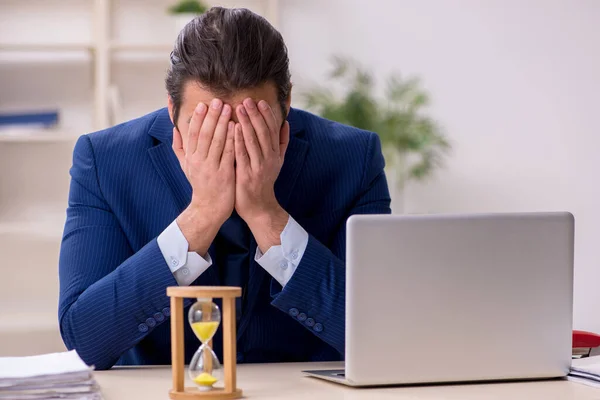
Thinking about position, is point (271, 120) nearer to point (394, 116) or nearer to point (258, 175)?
point (258, 175)

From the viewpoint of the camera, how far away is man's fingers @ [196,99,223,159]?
1.56m

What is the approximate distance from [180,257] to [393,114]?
2500 millimetres

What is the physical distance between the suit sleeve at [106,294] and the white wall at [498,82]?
2505mm

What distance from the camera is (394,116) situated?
3895 mm

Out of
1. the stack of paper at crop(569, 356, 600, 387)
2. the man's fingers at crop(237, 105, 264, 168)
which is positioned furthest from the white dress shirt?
the stack of paper at crop(569, 356, 600, 387)

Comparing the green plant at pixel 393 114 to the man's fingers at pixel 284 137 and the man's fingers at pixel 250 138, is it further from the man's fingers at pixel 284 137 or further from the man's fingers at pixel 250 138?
the man's fingers at pixel 250 138

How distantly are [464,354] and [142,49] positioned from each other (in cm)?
284

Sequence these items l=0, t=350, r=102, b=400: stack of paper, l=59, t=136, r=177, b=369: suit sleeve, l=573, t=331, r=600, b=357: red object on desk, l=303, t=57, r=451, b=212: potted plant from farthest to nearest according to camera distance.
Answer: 1. l=303, t=57, r=451, b=212: potted plant
2. l=573, t=331, r=600, b=357: red object on desk
3. l=59, t=136, r=177, b=369: suit sleeve
4. l=0, t=350, r=102, b=400: stack of paper

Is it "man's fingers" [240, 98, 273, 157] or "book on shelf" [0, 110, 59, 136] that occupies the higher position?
"book on shelf" [0, 110, 59, 136]

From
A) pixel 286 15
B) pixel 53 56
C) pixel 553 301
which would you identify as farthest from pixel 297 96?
pixel 553 301

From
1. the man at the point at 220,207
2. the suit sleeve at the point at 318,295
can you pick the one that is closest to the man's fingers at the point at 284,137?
the man at the point at 220,207

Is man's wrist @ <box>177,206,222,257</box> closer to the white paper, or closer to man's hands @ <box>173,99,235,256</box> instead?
man's hands @ <box>173,99,235,256</box>

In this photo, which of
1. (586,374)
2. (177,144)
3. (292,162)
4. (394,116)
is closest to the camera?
(586,374)

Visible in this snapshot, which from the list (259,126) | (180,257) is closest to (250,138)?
(259,126)
